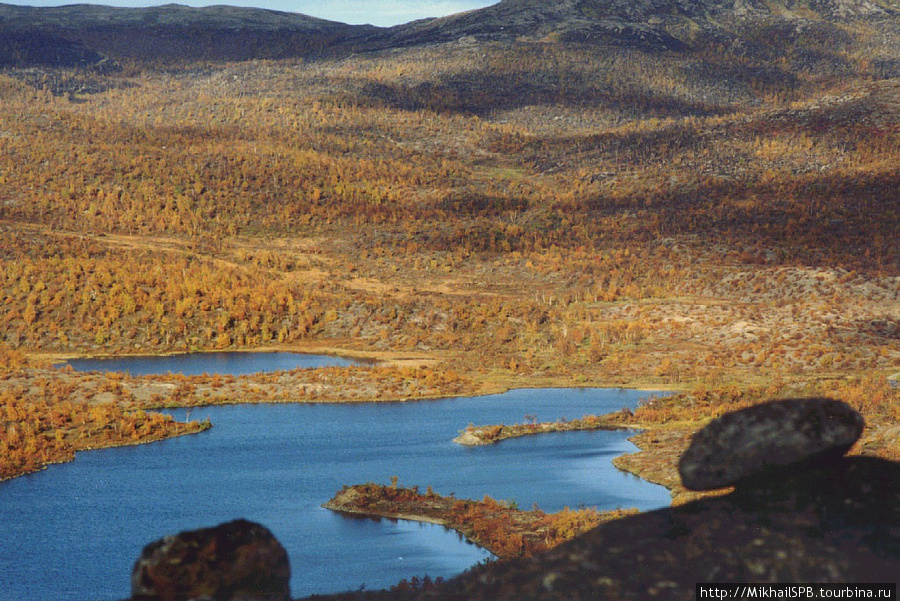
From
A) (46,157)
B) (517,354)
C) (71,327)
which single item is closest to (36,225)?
(46,157)

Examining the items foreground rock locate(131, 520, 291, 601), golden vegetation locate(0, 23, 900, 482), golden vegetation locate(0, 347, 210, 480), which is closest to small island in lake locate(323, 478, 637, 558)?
golden vegetation locate(0, 23, 900, 482)

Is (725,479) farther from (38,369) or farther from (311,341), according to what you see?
(311,341)

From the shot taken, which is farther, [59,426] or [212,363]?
[212,363]

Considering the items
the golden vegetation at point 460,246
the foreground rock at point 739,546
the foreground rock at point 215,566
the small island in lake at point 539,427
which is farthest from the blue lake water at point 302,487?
the foreground rock at point 739,546

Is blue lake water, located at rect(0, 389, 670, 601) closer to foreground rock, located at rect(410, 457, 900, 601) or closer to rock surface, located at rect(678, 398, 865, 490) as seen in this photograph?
foreground rock, located at rect(410, 457, 900, 601)

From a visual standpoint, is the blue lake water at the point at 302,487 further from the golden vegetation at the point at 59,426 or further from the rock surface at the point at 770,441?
the rock surface at the point at 770,441

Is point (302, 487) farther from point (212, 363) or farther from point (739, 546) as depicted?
point (212, 363)

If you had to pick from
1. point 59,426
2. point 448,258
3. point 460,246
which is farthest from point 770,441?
point 460,246
